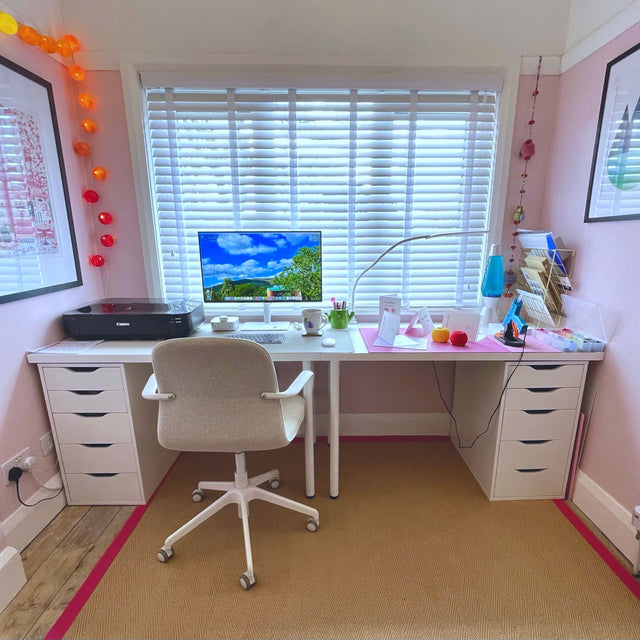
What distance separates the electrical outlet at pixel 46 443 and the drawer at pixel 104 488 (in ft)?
A: 0.51

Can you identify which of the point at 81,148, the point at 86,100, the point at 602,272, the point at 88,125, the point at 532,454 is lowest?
the point at 532,454

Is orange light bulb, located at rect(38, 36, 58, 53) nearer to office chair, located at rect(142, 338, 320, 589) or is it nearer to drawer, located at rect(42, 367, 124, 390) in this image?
drawer, located at rect(42, 367, 124, 390)

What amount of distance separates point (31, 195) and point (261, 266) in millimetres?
1040

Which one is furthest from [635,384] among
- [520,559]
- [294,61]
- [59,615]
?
[59,615]

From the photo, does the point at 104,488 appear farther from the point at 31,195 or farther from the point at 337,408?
the point at 31,195

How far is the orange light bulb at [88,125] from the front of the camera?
6.13ft

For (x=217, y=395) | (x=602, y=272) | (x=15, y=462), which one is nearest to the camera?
(x=217, y=395)

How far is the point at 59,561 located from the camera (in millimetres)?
1435

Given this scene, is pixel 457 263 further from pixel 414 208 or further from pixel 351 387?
pixel 351 387

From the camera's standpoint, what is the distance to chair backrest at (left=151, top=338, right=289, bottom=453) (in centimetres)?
115

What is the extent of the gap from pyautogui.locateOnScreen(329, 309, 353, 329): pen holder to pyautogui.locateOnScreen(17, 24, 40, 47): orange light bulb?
5.88 feet

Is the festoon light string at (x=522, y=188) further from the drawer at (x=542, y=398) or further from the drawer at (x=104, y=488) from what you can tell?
the drawer at (x=104, y=488)

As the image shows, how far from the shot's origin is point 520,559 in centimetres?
143

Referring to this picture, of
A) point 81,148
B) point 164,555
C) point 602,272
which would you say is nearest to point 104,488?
point 164,555
